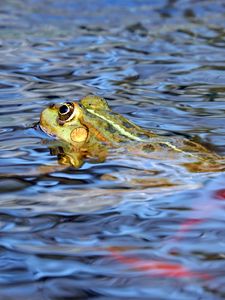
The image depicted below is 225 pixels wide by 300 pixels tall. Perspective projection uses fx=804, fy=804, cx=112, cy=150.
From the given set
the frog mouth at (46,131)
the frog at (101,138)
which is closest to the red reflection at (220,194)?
the frog at (101,138)

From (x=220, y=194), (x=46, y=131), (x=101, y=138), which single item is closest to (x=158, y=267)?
(x=220, y=194)

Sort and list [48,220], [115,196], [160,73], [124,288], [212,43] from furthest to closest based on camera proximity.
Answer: [212,43]
[160,73]
[115,196]
[48,220]
[124,288]

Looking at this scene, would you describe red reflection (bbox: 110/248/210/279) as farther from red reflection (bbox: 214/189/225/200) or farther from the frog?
the frog

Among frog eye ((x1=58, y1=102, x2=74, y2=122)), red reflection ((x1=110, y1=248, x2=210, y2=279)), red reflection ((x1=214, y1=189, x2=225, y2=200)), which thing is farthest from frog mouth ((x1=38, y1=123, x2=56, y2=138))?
red reflection ((x1=110, y1=248, x2=210, y2=279))

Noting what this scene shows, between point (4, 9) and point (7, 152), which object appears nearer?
point (7, 152)

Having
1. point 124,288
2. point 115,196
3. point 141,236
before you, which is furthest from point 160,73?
point 124,288

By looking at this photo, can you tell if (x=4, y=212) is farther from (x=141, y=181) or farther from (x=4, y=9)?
(x=4, y=9)
